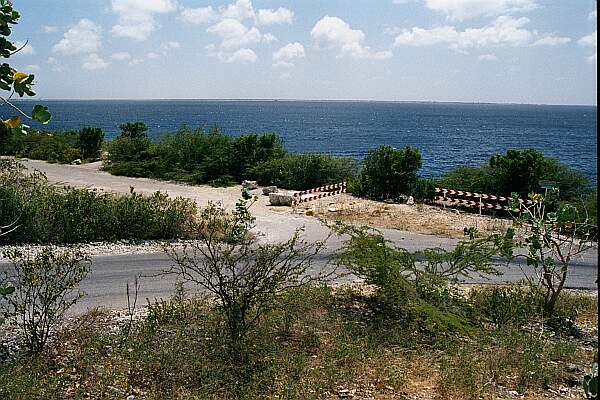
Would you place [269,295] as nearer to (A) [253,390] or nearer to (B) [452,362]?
(A) [253,390]

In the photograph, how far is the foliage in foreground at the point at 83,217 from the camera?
1512 centimetres

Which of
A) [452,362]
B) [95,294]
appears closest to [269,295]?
[452,362]

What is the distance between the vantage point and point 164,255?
578 inches

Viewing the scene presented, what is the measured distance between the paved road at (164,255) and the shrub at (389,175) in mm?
4503

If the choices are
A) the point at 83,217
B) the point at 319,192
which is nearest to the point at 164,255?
the point at 83,217

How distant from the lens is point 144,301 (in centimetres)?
1115

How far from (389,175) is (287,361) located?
1782cm

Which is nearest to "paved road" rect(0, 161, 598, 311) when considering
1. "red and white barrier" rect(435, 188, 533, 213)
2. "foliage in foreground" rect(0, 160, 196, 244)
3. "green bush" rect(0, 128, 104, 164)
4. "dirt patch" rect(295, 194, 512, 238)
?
"dirt patch" rect(295, 194, 512, 238)

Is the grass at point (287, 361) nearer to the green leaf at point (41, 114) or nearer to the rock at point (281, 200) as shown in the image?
the green leaf at point (41, 114)

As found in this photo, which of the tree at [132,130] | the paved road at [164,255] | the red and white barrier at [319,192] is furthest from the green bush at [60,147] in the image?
the red and white barrier at [319,192]

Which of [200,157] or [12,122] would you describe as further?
[200,157]

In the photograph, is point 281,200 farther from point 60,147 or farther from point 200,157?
point 60,147

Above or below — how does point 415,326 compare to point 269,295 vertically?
below

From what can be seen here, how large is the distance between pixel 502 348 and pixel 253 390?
11.7 feet
